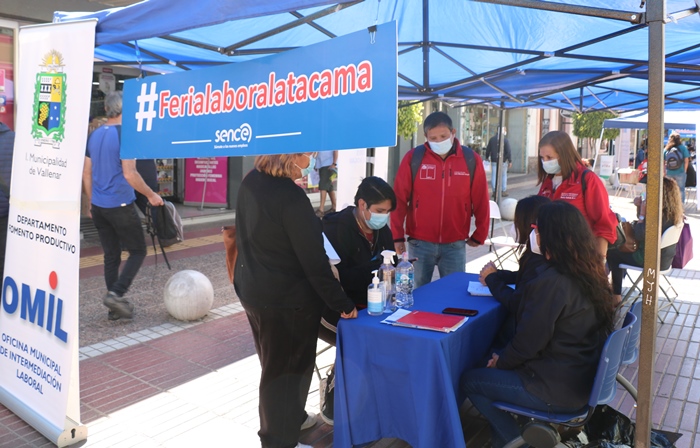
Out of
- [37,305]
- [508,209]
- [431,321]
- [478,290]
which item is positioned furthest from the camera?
[508,209]

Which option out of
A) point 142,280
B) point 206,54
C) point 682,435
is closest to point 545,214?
point 682,435

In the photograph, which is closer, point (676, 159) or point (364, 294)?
point (364, 294)

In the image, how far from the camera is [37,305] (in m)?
3.65

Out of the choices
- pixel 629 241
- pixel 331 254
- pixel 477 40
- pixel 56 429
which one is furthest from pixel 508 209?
pixel 56 429

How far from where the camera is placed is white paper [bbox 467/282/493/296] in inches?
154

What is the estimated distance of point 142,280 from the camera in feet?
24.2

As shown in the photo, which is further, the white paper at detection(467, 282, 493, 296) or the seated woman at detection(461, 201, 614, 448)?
the white paper at detection(467, 282, 493, 296)

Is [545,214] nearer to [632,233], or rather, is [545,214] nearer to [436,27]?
[436,27]

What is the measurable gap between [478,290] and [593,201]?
3.87 feet

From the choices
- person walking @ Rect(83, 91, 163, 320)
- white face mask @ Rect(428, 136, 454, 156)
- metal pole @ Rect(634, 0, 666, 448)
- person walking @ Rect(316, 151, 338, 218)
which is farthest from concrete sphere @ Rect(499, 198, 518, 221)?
metal pole @ Rect(634, 0, 666, 448)

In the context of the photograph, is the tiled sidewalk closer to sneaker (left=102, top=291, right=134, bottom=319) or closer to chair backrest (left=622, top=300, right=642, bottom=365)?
sneaker (left=102, top=291, right=134, bottom=319)

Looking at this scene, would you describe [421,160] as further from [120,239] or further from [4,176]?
[4,176]

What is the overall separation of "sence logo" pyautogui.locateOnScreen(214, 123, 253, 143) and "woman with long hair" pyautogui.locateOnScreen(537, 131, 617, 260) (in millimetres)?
2455

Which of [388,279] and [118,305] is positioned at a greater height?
[388,279]
